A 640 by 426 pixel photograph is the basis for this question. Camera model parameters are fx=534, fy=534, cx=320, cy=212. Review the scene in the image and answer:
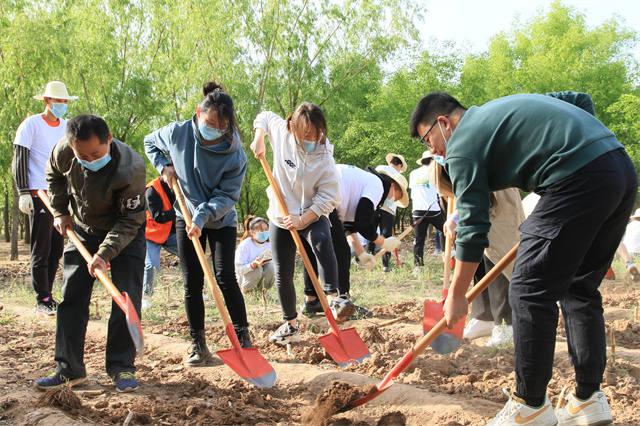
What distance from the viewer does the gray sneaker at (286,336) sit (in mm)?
4533

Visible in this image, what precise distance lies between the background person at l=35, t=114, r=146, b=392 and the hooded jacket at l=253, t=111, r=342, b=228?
131cm

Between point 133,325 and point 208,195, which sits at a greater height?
point 208,195

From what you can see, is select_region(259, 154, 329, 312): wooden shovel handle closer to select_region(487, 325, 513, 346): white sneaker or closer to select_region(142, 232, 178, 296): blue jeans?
select_region(487, 325, 513, 346): white sneaker

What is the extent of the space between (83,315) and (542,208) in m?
2.87

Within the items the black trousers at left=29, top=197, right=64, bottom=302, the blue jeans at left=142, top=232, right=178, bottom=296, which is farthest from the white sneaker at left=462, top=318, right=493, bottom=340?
the black trousers at left=29, top=197, right=64, bottom=302

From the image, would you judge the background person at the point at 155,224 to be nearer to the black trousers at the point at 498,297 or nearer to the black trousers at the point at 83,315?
the black trousers at the point at 83,315

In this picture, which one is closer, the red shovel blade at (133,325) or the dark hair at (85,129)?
the red shovel blade at (133,325)

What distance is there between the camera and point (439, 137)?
2.70 metres

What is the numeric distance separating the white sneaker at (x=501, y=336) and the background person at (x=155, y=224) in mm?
3654

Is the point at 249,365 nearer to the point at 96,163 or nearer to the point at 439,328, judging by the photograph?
the point at 439,328

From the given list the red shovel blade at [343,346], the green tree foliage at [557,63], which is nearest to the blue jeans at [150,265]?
the red shovel blade at [343,346]

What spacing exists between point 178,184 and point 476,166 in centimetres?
252

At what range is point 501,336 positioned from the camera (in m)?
4.22

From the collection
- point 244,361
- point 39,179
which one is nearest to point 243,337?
point 244,361
